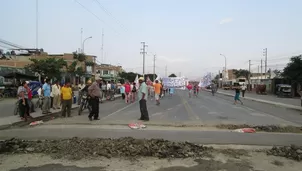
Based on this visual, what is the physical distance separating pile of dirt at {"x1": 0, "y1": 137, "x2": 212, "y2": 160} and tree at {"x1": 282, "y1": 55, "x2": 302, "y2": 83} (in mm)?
45484

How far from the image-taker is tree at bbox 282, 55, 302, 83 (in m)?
46.9

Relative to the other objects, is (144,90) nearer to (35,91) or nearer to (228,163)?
(228,163)

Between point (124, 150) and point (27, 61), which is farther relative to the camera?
point (27, 61)

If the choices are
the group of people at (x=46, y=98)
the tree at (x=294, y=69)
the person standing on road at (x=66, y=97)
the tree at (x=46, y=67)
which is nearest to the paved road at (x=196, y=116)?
the person standing on road at (x=66, y=97)

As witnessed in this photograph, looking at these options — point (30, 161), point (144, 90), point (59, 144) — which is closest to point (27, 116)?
point (144, 90)

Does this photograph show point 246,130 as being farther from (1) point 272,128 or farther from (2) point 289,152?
(2) point 289,152

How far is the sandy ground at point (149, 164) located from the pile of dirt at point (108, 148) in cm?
27

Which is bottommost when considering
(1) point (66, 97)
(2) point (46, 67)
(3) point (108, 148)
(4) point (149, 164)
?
(4) point (149, 164)

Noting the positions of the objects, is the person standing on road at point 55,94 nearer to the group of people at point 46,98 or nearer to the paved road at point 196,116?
the group of people at point 46,98

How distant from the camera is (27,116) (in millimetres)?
12547

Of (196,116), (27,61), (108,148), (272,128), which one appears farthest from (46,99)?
(27,61)

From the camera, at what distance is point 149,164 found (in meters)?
5.92

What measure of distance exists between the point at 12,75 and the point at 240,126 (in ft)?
82.1

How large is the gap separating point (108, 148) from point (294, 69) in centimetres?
4813
